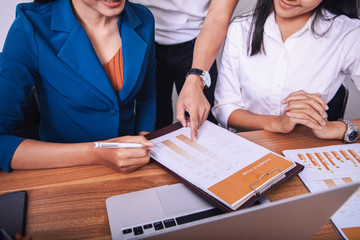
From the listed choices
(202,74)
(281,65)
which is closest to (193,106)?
(202,74)

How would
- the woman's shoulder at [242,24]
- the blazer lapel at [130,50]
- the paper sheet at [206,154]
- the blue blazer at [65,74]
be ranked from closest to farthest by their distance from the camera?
the paper sheet at [206,154], the blue blazer at [65,74], the blazer lapel at [130,50], the woman's shoulder at [242,24]

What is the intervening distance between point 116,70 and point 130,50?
107mm

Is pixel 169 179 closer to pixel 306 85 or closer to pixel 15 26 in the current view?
pixel 15 26

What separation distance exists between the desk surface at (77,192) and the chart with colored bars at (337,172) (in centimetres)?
3

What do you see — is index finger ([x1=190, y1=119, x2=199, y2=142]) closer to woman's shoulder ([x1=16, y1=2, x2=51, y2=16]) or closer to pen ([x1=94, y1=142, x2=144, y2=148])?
pen ([x1=94, y1=142, x2=144, y2=148])

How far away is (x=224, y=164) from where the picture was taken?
2.60 feet

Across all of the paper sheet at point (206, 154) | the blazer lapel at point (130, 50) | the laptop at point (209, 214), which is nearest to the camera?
the laptop at point (209, 214)

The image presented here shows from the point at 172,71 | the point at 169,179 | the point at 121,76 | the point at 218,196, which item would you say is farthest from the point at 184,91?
the point at 172,71

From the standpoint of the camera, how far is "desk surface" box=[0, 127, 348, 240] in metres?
0.65

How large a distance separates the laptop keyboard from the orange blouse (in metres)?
0.68

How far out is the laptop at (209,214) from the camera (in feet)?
1.22

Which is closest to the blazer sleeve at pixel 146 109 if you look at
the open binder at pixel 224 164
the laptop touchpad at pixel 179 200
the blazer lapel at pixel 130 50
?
the blazer lapel at pixel 130 50

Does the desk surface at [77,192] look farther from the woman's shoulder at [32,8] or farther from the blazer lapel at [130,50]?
the woman's shoulder at [32,8]

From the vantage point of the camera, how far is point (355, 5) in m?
1.21
